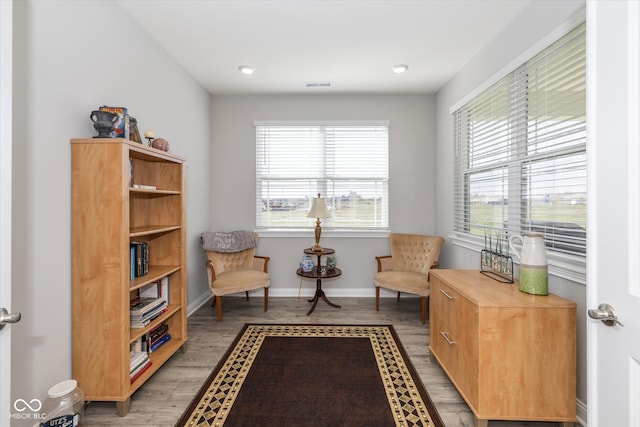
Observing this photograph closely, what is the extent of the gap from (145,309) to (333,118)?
10.3ft

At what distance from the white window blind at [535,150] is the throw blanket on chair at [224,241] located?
8.70ft

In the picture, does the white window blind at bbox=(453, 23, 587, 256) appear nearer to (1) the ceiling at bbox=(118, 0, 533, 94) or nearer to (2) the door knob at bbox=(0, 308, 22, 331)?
(1) the ceiling at bbox=(118, 0, 533, 94)

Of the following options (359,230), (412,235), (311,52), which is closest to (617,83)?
(311,52)

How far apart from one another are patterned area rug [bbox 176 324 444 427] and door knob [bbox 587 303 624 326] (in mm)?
1221

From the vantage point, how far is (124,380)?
1.79 metres

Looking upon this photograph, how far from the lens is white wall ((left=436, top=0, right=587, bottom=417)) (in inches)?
69.9

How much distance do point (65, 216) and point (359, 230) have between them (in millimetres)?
3124

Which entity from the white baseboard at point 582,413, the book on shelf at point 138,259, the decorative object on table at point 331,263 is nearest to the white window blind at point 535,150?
the white baseboard at point 582,413

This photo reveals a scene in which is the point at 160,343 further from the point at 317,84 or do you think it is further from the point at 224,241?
the point at 317,84

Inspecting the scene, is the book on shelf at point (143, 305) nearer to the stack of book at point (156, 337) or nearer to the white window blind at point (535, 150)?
the stack of book at point (156, 337)

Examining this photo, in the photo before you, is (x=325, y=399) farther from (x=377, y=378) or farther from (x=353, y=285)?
(x=353, y=285)

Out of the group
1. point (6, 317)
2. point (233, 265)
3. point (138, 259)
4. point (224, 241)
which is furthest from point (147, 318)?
point (233, 265)

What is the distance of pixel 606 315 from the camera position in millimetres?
925

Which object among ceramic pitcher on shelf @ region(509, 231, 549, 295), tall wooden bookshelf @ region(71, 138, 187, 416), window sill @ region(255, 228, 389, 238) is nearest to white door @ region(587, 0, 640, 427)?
ceramic pitcher on shelf @ region(509, 231, 549, 295)
